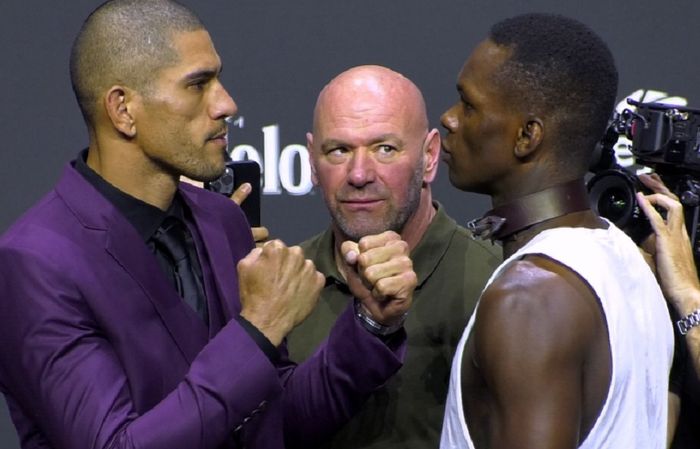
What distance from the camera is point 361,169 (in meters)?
1.96

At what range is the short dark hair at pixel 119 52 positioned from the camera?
1595 mm

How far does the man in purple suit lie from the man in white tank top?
0.21 metres

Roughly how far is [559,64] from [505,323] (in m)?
0.33

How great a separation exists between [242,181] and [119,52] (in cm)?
54

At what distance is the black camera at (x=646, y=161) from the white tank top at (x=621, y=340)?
2.13 ft

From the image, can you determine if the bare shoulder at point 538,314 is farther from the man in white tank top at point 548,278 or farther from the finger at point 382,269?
the finger at point 382,269

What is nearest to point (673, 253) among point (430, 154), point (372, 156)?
point (430, 154)

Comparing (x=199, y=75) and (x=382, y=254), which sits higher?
(x=199, y=75)

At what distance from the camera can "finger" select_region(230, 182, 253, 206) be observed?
2.05 m

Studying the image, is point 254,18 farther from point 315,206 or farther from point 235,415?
point 235,415

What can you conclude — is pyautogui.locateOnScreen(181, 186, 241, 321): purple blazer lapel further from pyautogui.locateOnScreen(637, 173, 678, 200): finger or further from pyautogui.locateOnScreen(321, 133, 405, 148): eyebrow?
pyautogui.locateOnScreen(637, 173, 678, 200): finger

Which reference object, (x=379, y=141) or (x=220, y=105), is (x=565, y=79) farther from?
(x=379, y=141)

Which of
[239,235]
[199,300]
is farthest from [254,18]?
[199,300]

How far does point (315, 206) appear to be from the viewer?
2.64 meters
